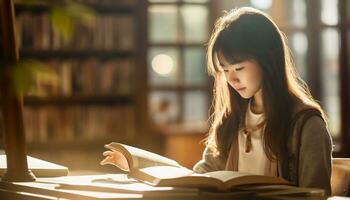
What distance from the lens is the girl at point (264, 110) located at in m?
1.79

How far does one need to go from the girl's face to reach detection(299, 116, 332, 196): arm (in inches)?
6.8

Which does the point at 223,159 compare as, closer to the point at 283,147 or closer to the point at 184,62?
the point at 283,147

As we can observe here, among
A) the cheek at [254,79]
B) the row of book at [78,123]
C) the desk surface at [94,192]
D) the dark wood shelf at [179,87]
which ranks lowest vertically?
the row of book at [78,123]

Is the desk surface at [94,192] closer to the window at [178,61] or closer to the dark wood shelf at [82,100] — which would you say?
the dark wood shelf at [82,100]

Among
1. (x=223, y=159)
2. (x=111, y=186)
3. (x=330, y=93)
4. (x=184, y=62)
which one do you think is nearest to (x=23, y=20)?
(x=184, y=62)

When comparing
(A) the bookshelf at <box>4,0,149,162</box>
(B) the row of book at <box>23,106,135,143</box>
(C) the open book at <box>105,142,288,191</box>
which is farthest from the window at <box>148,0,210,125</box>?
(C) the open book at <box>105,142,288,191</box>

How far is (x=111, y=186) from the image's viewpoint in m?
1.38

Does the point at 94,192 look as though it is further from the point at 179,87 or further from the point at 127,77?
the point at 179,87

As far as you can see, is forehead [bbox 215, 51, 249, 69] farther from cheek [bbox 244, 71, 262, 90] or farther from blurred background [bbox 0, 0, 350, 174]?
blurred background [bbox 0, 0, 350, 174]

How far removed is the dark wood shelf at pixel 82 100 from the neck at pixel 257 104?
11.2ft

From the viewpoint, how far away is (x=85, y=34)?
533 cm

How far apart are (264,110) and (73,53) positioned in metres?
3.57

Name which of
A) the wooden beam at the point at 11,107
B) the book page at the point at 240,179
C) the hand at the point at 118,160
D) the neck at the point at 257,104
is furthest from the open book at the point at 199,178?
the neck at the point at 257,104

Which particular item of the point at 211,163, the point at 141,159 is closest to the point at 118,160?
the point at 141,159
